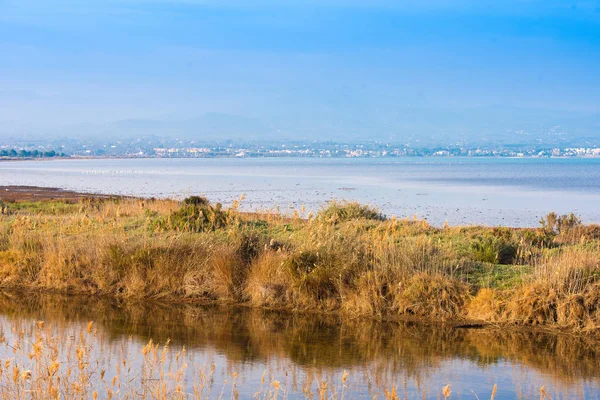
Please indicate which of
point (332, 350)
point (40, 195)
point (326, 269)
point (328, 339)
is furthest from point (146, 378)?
point (40, 195)

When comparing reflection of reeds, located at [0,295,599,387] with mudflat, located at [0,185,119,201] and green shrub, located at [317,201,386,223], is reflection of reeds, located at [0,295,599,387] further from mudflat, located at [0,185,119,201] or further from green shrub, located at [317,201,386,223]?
mudflat, located at [0,185,119,201]

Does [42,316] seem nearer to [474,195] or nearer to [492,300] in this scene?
[492,300]

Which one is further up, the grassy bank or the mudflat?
the grassy bank

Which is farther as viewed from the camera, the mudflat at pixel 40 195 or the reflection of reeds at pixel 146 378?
the mudflat at pixel 40 195

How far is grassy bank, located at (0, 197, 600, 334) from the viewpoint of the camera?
13073mm

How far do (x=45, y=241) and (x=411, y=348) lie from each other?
30.0ft

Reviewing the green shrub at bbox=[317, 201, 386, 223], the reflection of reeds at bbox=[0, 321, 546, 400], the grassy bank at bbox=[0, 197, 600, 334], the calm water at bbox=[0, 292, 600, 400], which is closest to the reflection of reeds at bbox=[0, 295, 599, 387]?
the calm water at bbox=[0, 292, 600, 400]

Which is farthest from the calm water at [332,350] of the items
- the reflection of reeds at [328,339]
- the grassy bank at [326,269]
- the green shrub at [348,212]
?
the green shrub at [348,212]

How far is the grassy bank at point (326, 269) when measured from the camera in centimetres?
1307

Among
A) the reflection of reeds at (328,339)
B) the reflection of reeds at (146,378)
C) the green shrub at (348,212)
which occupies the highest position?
the green shrub at (348,212)

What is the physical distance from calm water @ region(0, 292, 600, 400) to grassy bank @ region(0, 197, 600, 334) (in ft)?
1.62

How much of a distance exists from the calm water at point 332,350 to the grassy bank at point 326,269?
0.50m

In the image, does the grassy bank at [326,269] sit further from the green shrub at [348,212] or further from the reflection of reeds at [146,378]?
the reflection of reeds at [146,378]

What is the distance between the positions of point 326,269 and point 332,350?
271cm
